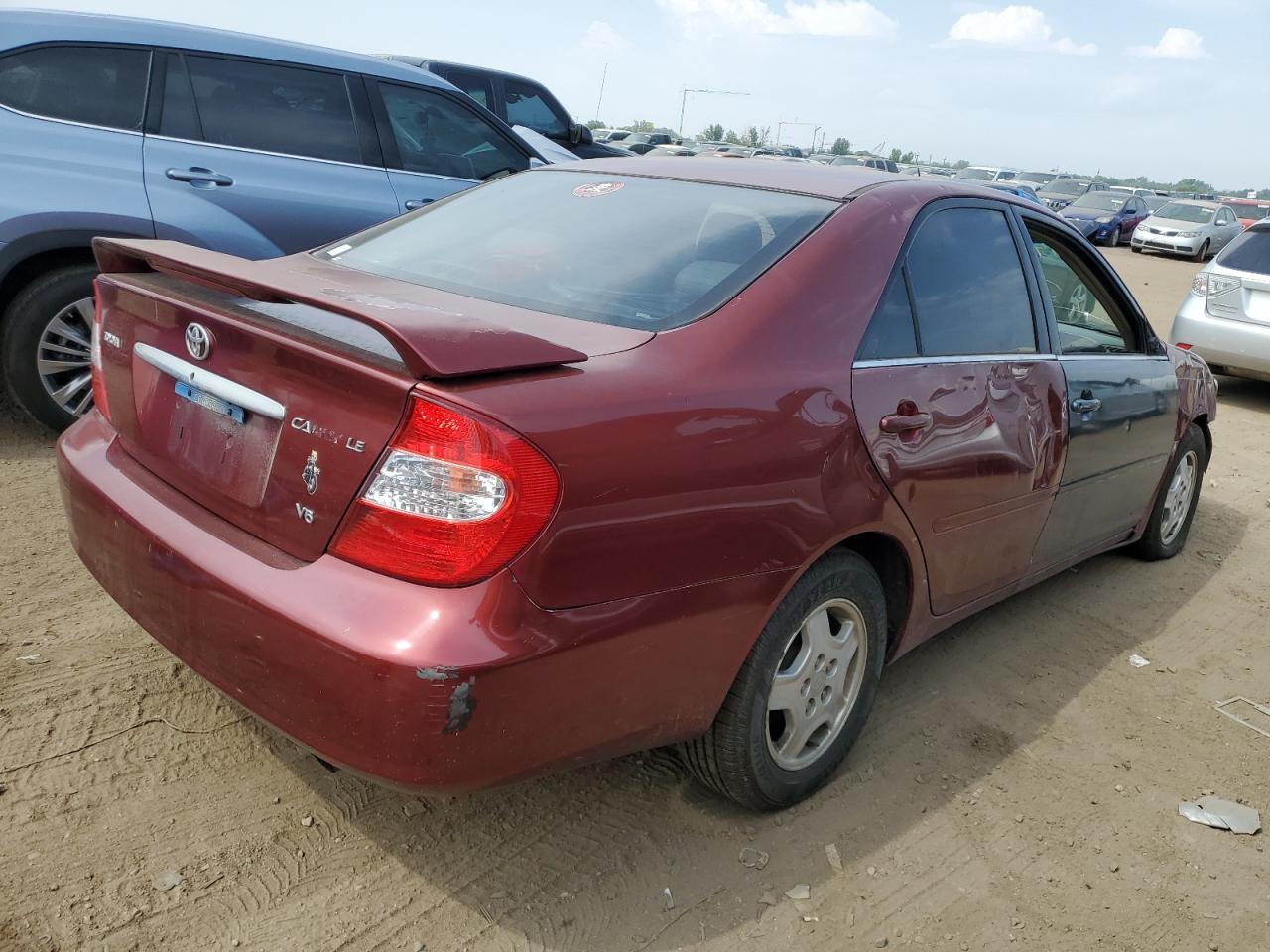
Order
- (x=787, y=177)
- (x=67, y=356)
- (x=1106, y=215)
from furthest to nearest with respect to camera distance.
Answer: (x=1106, y=215), (x=67, y=356), (x=787, y=177)

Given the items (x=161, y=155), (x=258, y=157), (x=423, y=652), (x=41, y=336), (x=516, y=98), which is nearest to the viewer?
(x=423, y=652)

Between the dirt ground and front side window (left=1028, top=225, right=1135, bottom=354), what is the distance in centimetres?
127

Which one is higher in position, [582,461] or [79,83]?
[79,83]

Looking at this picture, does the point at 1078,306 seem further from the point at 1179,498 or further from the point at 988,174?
the point at 988,174

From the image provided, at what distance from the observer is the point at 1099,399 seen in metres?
3.68

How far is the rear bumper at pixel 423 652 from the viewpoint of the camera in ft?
6.15

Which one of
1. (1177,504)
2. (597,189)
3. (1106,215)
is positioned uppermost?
(597,189)

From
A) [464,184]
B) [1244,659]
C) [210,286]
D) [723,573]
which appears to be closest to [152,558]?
[210,286]

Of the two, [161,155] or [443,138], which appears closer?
[161,155]

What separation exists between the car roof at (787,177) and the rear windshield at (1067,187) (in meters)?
30.7

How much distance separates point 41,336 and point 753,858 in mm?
3825

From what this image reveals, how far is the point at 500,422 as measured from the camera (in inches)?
73.0

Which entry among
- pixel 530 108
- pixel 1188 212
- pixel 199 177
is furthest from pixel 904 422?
pixel 1188 212

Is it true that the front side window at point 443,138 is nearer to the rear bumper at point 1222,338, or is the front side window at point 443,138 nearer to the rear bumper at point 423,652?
the rear bumper at point 423,652
